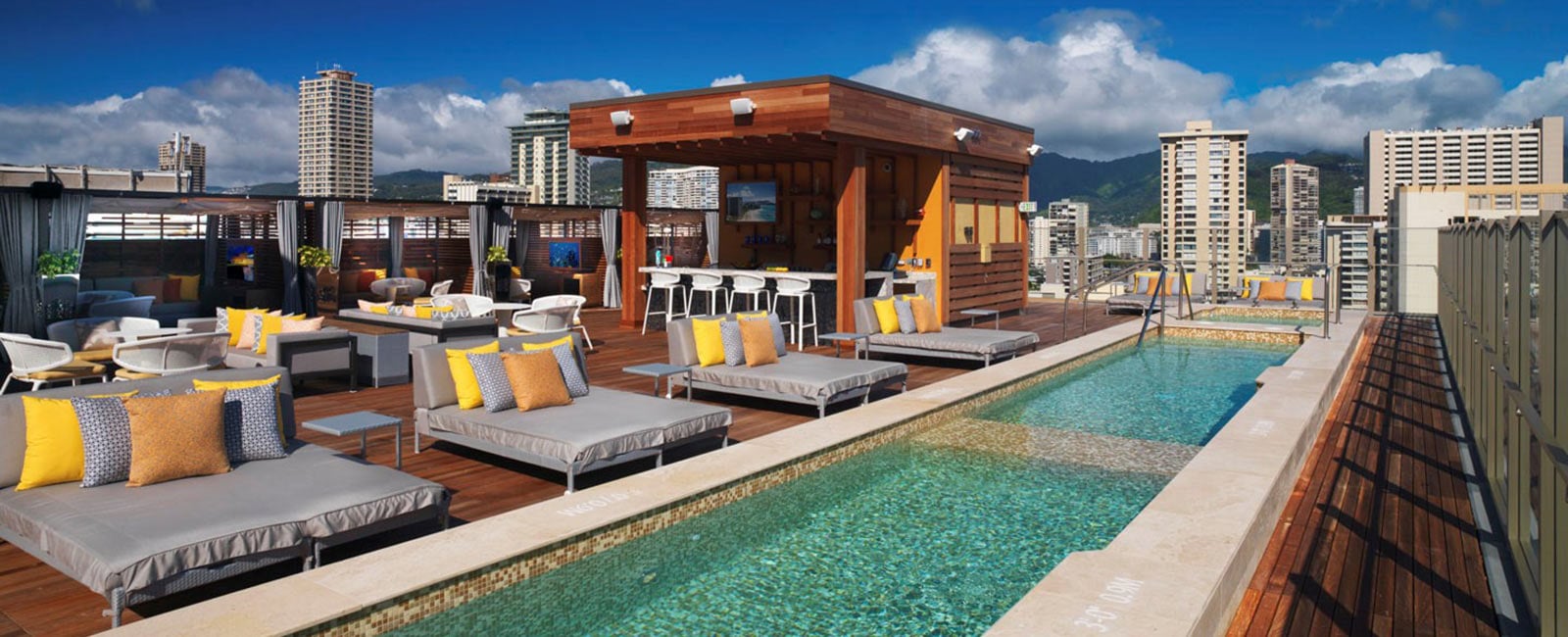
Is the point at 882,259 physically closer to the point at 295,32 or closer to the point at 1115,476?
the point at 1115,476

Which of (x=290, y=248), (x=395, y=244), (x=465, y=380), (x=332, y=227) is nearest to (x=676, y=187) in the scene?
(x=395, y=244)

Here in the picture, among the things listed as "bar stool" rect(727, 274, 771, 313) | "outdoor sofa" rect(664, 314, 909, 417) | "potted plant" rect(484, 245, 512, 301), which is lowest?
"outdoor sofa" rect(664, 314, 909, 417)

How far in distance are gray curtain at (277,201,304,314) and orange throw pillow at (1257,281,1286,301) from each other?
17.0 meters

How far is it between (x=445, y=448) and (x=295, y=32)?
99.6 metres

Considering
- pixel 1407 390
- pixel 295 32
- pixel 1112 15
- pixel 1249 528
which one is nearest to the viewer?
pixel 1249 528

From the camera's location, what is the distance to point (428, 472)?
18.2ft

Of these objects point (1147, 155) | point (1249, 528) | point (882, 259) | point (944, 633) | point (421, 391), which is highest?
point (1147, 155)

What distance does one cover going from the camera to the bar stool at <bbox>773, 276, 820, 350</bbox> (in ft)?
38.0

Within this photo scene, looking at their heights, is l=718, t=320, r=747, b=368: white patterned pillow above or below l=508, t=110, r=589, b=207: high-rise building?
below

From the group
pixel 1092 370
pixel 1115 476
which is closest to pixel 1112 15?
pixel 1092 370

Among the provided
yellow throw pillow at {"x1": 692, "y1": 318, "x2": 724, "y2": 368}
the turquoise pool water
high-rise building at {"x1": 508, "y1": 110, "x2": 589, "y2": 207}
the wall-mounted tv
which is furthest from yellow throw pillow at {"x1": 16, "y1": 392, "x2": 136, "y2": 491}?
high-rise building at {"x1": 508, "y1": 110, "x2": 589, "y2": 207}

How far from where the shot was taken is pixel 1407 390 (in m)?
8.48

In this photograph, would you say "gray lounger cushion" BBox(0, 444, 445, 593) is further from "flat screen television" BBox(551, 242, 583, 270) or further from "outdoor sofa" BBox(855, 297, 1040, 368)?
"flat screen television" BBox(551, 242, 583, 270)

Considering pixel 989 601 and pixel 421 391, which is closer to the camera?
pixel 989 601
